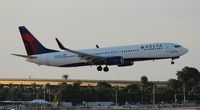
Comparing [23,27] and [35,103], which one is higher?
[23,27]

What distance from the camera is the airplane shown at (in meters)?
119

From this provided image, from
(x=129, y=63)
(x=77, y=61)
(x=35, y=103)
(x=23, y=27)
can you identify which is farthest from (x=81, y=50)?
(x=35, y=103)

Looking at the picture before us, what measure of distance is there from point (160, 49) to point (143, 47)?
295 cm

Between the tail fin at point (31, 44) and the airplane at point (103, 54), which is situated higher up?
the tail fin at point (31, 44)

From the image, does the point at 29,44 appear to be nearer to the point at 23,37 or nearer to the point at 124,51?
the point at 23,37

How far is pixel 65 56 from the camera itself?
127000mm

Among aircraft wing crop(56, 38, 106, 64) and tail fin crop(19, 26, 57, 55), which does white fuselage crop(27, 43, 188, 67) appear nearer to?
aircraft wing crop(56, 38, 106, 64)

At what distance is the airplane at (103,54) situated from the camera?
119 m

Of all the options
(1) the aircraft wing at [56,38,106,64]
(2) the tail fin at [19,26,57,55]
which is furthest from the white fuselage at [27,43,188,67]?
(2) the tail fin at [19,26,57,55]

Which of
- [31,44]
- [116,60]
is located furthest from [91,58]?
[31,44]

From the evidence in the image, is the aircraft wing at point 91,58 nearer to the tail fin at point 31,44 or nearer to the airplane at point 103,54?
the airplane at point 103,54

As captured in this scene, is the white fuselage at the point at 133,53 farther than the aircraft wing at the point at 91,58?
No

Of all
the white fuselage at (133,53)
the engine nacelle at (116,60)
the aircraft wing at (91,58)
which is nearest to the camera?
the white fuselage at (133,53)

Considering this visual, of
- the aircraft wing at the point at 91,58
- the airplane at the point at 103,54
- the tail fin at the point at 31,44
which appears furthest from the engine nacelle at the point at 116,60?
the tail fin at the point at 31,44
